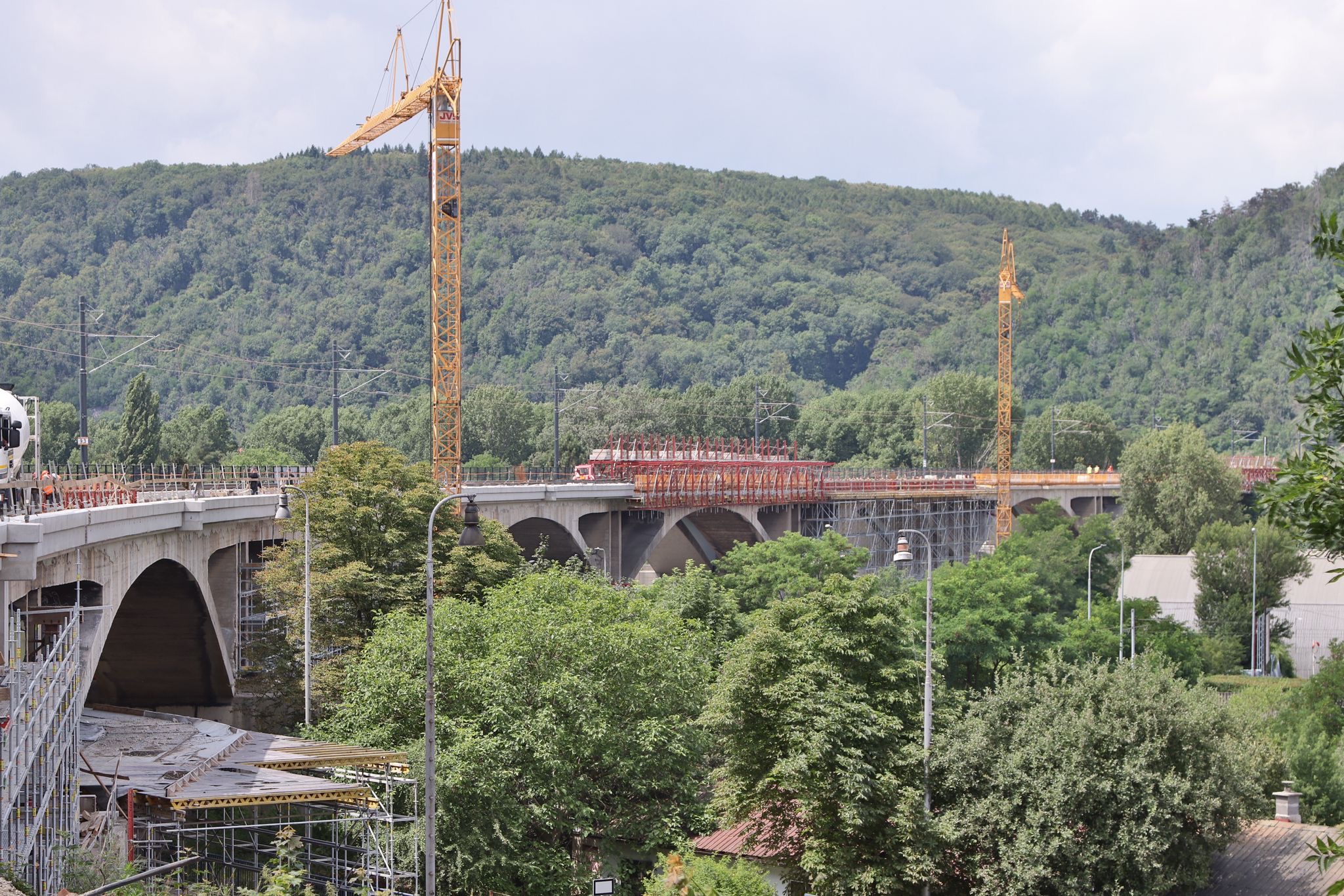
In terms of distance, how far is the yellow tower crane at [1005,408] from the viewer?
402 feet

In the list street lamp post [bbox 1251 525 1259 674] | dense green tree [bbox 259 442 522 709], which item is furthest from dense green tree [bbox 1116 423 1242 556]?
dense green tree [bbox 259 442 522 709]

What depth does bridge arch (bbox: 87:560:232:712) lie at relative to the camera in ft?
161

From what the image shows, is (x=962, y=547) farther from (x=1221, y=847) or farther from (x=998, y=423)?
(x=1221, y=847)

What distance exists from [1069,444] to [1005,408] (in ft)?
128

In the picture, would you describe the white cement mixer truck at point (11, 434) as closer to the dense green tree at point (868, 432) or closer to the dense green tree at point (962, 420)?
the dense green tree at point (868, 432)

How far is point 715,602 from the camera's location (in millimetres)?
55312

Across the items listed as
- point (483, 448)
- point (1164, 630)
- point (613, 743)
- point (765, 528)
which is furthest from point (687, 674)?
point (483, 448)

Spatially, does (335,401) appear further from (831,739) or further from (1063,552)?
(1063,552)

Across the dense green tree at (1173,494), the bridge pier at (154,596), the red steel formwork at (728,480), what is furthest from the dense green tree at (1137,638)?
the dense green tree at (1173,494)

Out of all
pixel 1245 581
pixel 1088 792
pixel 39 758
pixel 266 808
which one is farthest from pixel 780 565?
pixel 39 758

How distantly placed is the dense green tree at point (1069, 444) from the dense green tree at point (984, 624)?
10854cm

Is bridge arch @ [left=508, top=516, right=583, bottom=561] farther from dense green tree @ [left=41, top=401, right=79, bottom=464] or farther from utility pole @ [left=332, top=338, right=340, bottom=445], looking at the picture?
dense green tree @ [left=41, top=401, right=79, bottom=464]

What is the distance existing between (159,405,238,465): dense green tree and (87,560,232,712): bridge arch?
7056 centimetres

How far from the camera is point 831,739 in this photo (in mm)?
32531
